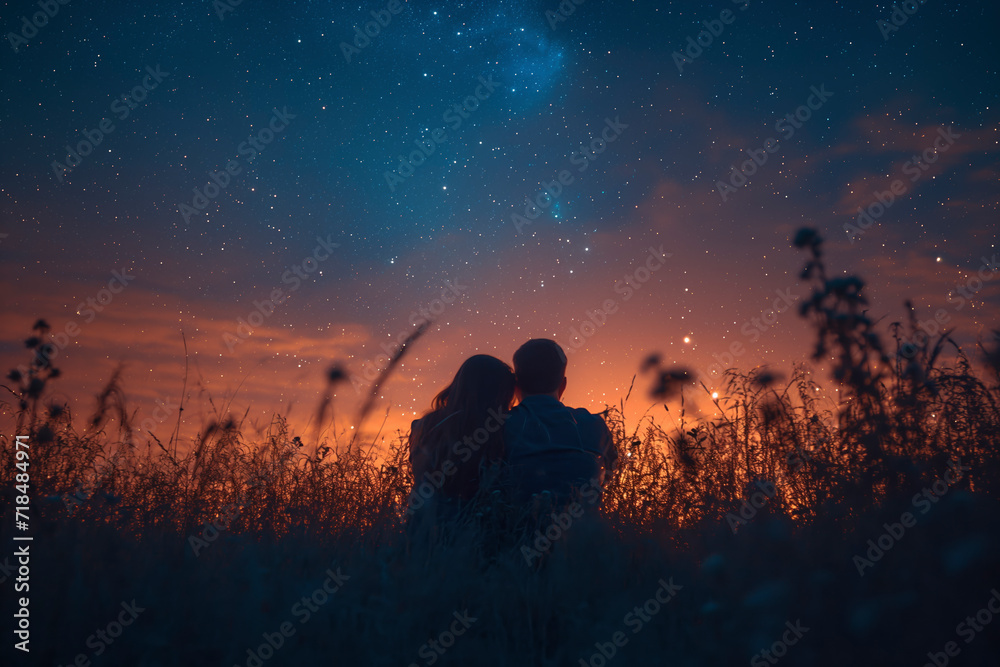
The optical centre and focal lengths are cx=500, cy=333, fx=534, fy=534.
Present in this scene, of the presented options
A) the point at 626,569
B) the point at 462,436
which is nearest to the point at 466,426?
the point at 462,436

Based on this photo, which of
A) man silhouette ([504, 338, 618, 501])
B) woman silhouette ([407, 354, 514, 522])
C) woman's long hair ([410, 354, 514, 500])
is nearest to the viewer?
woman silhouette ([407, 354, 514, 522])

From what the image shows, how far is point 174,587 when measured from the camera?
208 centimetres

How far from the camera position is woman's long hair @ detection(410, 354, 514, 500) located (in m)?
3.31

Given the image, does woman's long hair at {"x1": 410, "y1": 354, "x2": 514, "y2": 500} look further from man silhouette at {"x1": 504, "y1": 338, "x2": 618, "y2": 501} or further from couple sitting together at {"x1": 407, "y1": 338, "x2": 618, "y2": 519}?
man silhouette at {"x1": 504, "y1": 338, "x2": 618, "y2": 501}

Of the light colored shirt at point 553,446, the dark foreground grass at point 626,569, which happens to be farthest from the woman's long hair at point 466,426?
the dark foreground grass at point 626,569

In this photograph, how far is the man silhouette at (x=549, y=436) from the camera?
341cm

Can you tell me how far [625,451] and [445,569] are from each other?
2144 mm

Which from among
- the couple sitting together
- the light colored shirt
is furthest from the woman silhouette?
the light colored shirt

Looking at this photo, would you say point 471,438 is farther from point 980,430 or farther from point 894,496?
point 980,430

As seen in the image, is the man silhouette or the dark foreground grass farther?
the man silhouette

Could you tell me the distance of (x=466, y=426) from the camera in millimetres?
3482

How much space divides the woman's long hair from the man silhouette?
147 millimetres

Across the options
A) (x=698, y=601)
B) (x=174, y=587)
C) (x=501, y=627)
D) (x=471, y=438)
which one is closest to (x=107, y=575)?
(x=174, y=587)

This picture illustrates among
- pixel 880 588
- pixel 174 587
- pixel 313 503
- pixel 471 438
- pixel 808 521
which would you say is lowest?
pixel 880 588
